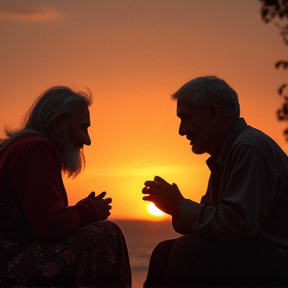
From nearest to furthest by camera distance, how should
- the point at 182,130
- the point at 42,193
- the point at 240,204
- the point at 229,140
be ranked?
the point at 240,204
the point at 42,193
the point at 229,140
the point at 182,130

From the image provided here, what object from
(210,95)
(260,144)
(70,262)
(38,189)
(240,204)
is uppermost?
(210,95)

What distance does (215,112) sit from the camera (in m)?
4.99

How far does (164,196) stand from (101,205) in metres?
0.47

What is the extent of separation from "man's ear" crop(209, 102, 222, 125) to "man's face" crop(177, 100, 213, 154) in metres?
0.03

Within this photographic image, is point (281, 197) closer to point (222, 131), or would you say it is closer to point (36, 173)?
point (222, 131)

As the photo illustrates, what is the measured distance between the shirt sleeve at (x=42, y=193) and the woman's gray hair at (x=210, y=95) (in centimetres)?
92

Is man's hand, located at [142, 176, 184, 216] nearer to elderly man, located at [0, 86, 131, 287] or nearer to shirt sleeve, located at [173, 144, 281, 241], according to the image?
shirt sleeve, located at [173, 144, 281, 241]

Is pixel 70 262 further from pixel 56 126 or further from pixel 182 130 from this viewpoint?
pixel 182 130

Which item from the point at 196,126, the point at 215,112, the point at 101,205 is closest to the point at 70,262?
the point at 101,205

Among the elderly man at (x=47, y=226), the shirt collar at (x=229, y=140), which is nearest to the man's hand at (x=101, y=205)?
the elderly man at (x=47, y=226)

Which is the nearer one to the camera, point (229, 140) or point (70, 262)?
point (70, 262)

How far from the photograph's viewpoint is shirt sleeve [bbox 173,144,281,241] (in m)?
4.48

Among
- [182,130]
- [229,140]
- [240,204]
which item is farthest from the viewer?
[182,130]

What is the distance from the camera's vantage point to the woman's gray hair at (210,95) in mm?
5000
